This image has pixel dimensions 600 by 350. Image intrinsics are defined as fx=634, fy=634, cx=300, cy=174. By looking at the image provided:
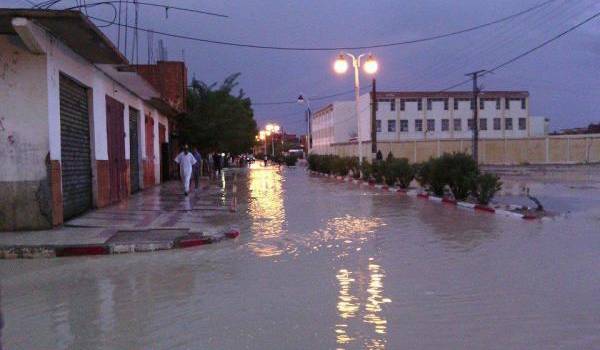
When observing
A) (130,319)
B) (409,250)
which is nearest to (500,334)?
(130,319)

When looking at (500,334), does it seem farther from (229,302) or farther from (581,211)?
(581,211)

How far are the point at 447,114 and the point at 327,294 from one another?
85.8m

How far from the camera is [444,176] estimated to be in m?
21.2

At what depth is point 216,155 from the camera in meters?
44.5

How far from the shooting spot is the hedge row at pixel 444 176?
18.5 metres

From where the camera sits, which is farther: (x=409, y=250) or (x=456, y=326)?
(x=409, y=250)

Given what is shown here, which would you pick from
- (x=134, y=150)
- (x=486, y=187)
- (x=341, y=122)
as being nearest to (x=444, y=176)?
(x=486, y=187)

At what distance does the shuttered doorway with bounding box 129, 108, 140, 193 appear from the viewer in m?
24.7

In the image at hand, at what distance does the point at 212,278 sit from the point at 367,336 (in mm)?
3381

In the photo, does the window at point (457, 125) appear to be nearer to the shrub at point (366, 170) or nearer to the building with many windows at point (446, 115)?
the building with many windows at point (446, 115)

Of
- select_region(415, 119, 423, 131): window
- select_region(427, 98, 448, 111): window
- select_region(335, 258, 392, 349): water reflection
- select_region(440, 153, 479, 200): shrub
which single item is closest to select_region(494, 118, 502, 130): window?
select_region(427, 98, 448, 111): window

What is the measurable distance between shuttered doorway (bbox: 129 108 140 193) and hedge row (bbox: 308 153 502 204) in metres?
11.0

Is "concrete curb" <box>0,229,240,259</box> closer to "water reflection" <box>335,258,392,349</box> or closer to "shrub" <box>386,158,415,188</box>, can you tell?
"water reflection" <box>335,258,392,349</box>

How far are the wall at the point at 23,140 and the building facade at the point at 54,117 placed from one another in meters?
0.02
